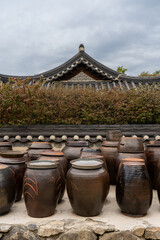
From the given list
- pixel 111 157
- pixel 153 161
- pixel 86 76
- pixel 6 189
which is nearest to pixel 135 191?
pixel 153 161

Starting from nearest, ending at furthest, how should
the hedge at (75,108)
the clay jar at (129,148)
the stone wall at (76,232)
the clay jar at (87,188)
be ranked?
the stone wall at (76,232) → the clay jar at (87,188) → the clay jar at (129,148) → the hedge at (75,108)

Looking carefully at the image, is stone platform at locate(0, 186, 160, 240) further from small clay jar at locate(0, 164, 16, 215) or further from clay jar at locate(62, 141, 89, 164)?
clay jar at locate(62, 141, 89, 164)

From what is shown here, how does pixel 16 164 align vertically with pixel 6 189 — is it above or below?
above

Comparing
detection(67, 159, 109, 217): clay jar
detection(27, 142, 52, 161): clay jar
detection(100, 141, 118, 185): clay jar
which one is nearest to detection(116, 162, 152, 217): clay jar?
detection(67, 159, 109, 217): clay jar

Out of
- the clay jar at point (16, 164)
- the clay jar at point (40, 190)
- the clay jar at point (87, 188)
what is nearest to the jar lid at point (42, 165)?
the clay jar at point (40, 190)

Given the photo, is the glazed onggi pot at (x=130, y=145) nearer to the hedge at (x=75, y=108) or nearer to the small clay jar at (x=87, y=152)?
the small clay jar at (x=87, y=152)

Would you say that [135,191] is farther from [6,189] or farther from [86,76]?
[86,76]

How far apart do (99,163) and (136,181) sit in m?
0.51

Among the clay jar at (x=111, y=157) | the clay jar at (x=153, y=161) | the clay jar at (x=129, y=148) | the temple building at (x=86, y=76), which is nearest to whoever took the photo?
the clay jar at (x=129, y=148)

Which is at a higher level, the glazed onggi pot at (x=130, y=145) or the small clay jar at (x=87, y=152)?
the glazed onggi pot at (x=130, y=145)

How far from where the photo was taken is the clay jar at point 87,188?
9.07 feet

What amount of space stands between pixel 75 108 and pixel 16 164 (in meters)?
3.70

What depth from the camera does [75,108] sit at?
6.86 metres

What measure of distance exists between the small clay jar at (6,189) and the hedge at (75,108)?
12.5ft
